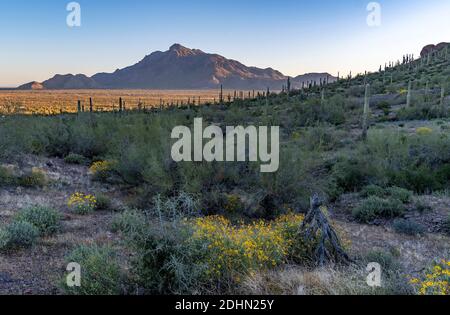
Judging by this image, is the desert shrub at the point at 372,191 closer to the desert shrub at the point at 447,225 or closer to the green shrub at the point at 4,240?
the desert shrub at the point at 447,225

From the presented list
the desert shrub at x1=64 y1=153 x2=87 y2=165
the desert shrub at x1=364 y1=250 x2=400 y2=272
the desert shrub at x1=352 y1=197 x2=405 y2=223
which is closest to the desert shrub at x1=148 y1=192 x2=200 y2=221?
the desert shrub at x1=364 y1=250 x2=400 y2=272

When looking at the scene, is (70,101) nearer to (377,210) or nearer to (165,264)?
(377,210)

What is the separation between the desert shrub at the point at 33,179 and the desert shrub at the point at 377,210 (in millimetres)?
9490

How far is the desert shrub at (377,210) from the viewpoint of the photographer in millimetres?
10664

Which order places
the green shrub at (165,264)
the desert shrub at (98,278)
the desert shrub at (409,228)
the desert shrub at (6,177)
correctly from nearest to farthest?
the desert shrub at (98,278) → the green shrub at (165,264) → the desert shrub at (409,228) → the desert shrub at (6,177)

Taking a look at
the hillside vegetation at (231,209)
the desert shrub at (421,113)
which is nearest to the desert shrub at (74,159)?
the hillside vegetation at (231,209)

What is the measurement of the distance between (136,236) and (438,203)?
9446mm

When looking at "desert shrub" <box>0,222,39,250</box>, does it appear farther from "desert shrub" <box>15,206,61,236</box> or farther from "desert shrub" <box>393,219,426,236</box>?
"desert shrub" <box>393,219,426,236</box>

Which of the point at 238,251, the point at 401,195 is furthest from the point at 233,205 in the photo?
the point at 401,195

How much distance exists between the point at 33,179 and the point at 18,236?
20.2 feet

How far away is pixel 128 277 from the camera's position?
5.11 meters
